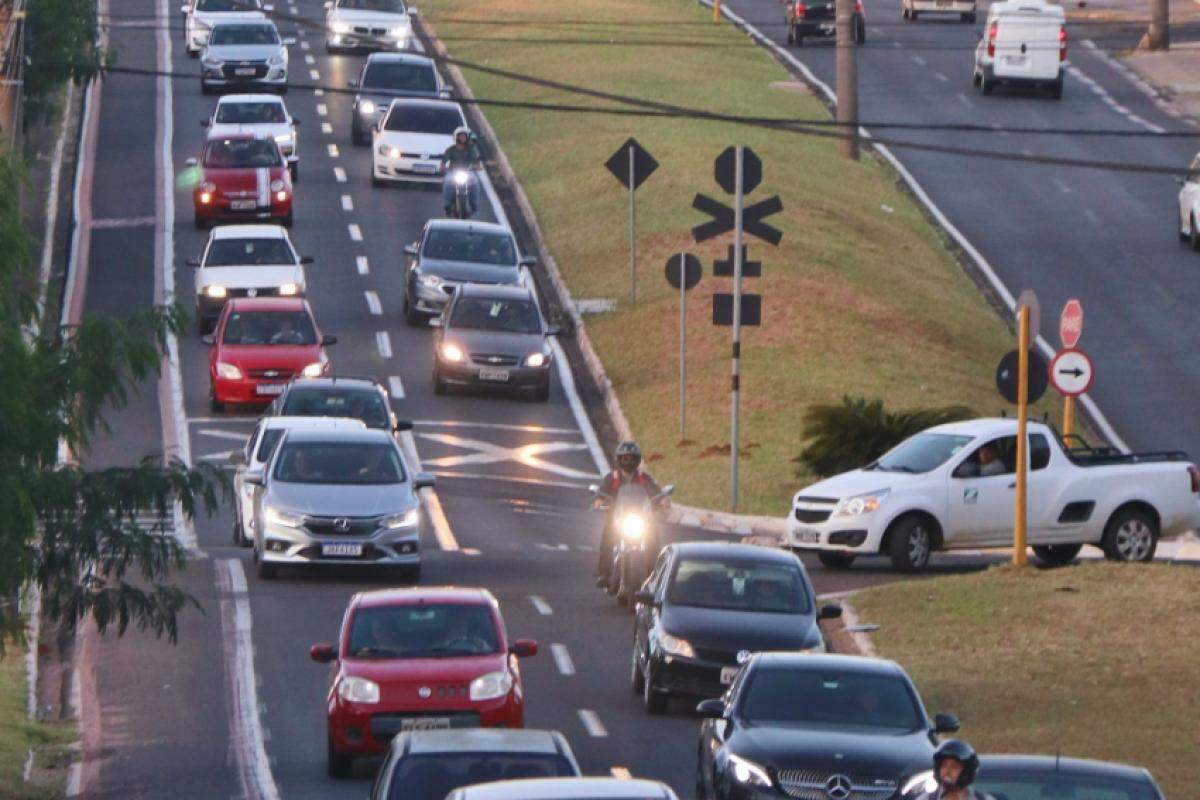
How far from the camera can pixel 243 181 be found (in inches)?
2002

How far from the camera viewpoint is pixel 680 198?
177 feet

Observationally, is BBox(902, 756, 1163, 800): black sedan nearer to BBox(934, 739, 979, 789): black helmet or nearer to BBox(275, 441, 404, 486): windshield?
BBox(934, 739, 979, 789): black helmet

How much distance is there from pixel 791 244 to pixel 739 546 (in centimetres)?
2762

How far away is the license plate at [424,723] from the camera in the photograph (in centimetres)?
1916

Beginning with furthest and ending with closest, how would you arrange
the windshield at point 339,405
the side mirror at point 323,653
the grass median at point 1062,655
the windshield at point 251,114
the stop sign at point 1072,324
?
1. the windshield at point 251,114
2. the windshield at point 339,405
3. the stop sign at point 1072,324
4. the grass median at point 1062,655
5. the side mirror at point 323,653

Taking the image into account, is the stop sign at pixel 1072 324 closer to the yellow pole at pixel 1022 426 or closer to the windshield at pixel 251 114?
the yellow pole at pixel 1022 426

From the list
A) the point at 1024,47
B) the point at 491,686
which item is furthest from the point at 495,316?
the point at 1024,47

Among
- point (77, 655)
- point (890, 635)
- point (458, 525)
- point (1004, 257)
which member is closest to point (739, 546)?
point (890, 635)

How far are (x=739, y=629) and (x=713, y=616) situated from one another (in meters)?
0.30

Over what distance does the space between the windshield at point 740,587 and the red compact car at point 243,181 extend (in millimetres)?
29361

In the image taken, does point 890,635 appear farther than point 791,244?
No

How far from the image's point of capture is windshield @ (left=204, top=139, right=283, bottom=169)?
5103 cm

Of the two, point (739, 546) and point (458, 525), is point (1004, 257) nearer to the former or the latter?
point (458, 525)

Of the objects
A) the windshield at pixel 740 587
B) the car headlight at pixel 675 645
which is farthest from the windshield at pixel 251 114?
the car headlight at pixel 675 645
